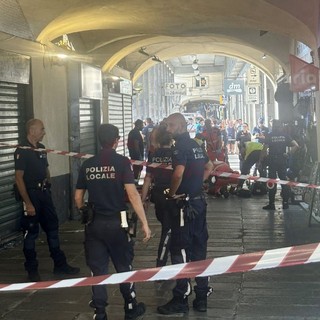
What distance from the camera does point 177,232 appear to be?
574cm

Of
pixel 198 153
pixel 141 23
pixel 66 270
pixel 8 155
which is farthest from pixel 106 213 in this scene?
pixel 141 23

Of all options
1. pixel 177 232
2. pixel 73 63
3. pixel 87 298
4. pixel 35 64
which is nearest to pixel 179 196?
pixel 177 232

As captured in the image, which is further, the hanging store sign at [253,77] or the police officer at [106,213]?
the hanging store sign at [253,77]

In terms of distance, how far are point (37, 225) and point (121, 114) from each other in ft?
35.7

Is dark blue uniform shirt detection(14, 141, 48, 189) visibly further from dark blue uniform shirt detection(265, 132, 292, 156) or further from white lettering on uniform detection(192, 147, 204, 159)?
dark blue uniform shirt detection(265, 132, 292, 156)

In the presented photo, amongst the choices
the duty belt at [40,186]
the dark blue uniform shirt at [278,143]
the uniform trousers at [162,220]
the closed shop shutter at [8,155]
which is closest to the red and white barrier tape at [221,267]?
the uniform trousers at [162,220]

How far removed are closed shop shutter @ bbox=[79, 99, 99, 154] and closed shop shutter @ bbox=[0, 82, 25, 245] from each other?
2811mm

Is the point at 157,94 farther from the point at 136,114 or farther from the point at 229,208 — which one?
the point at 229,208

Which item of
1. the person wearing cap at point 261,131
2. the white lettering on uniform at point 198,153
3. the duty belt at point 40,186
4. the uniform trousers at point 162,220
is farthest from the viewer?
the person wearing cap at point 261,131

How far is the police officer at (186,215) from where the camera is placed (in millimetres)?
5648

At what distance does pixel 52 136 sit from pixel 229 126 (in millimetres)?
21782

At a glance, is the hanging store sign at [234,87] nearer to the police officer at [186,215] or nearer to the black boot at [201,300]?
the police officer at [186,215]

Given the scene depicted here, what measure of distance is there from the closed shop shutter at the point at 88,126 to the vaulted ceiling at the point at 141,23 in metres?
1.30

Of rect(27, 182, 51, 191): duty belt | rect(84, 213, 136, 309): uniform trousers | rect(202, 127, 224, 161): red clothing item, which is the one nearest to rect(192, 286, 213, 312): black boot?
rect(84, 213, 136, 309): uniform trousers
